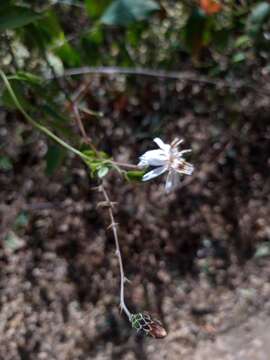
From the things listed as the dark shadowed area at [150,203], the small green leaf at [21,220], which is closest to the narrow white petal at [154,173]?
the dark shadowed area at [150,203]

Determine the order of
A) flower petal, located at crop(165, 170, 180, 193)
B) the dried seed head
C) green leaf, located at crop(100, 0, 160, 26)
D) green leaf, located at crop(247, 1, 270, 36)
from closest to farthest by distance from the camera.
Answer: the dried seed head, flower petal, located at crop(165, 170, 180, 193), green leaf, located at crop(100, 0, 160, 26), green leaf, located at crop(247, 1, 270, 36)

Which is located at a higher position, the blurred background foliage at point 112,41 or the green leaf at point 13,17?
the green leaf at point 13,17

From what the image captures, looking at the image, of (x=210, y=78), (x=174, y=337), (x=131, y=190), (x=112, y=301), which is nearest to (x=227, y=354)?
(x=174, y=337)

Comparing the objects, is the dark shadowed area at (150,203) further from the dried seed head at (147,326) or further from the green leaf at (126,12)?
the dried seed head at (147,326)

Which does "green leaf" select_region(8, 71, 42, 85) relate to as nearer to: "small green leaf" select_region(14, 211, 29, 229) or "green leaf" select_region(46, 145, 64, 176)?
"green leaf" select_region(46, 145, 64, 176)

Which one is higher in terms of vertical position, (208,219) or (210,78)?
(210,78)

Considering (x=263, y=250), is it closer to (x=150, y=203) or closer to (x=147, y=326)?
(x=150, y=203)

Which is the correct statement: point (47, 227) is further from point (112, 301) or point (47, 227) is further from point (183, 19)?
point (183, 19)

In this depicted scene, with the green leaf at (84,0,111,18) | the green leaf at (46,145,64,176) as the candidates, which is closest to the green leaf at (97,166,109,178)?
the green leaf at (46,145,64,176)
